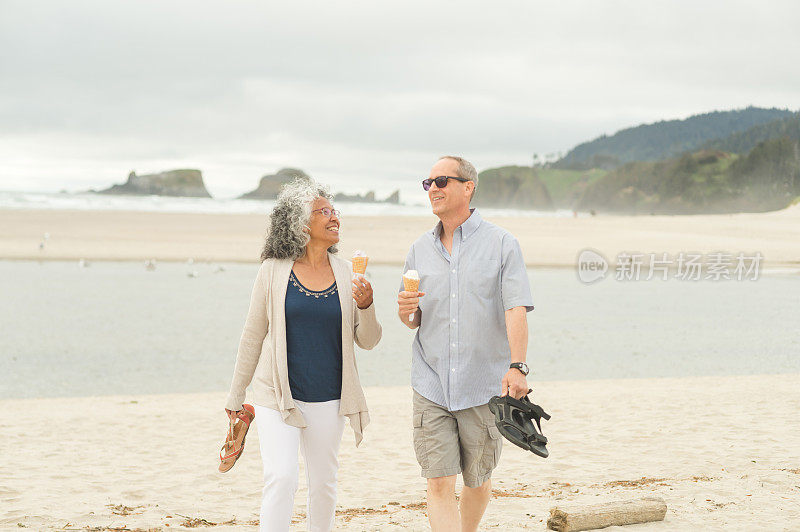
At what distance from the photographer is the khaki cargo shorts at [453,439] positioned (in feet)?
12.6

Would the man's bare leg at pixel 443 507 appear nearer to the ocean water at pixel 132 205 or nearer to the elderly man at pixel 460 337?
the elderly man at pixel 460 337

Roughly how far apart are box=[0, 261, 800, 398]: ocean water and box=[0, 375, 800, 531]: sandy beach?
1562 millimetres

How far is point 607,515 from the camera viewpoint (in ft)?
15.7

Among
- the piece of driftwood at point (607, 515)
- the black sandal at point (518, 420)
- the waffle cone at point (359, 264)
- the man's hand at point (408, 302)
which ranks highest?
the waffle cone at point (359, 264)

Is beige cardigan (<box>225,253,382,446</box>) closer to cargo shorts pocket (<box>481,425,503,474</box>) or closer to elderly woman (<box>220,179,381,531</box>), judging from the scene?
elderly woman (<box>220,179,381,531</box>)

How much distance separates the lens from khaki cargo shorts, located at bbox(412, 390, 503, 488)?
12.6ft

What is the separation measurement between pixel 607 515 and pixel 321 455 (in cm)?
190

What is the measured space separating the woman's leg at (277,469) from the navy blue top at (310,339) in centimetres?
17

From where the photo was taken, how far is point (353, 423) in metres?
4.02

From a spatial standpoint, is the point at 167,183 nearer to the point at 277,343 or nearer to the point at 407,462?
the point at 407,462

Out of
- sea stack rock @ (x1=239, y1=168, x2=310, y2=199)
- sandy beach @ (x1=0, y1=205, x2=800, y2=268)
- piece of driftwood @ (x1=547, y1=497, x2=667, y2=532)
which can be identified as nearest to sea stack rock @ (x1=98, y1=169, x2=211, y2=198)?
sea stack rock @ (x1=239, y1=168, x2=310, y2=199)

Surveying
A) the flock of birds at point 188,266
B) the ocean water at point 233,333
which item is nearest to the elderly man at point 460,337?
the ocean water at point 233,333

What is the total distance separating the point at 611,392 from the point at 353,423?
7.31 m

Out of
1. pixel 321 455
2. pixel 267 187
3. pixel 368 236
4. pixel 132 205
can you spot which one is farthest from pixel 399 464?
Answer: pixel 267 187
